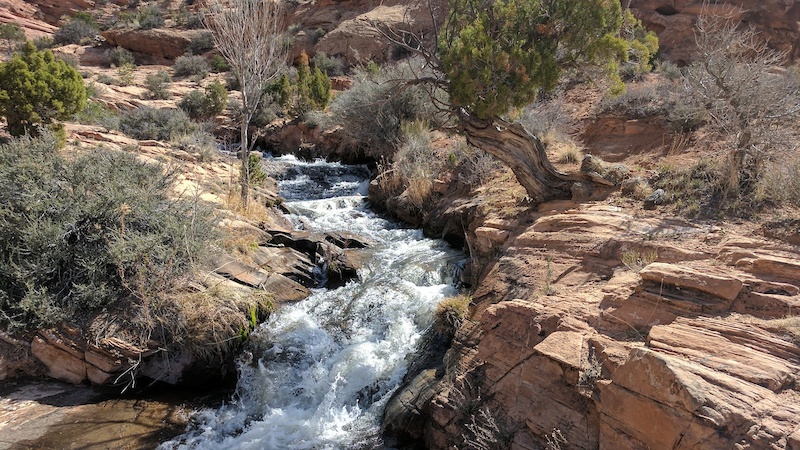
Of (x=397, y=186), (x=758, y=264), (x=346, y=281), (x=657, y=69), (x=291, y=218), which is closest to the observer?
(x=758, y=264)

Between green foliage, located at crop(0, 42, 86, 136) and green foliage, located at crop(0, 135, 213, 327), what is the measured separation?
3940mm

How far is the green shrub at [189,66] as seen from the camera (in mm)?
24234

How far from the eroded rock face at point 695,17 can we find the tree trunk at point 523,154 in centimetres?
1142

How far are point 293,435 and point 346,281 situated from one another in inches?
112

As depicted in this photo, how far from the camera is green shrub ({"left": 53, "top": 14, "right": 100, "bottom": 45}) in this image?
2712 centimetres

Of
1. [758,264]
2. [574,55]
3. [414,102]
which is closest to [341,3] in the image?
[414,102]

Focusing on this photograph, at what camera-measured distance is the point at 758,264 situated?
12.4ft

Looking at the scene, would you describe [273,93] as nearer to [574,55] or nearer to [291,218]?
[291,218]

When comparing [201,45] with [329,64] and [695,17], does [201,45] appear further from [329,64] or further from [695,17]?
[695,17]

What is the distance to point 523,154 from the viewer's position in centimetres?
677

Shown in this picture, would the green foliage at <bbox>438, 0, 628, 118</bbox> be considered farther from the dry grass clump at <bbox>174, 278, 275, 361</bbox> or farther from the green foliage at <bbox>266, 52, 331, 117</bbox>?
the green foliage at <bbox>266, 52, 331, 117</bbox>

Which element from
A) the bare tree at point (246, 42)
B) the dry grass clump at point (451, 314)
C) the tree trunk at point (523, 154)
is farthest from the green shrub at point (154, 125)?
the dry grass clump at point (451, 314)

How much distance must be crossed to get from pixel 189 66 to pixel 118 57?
4.13 metres

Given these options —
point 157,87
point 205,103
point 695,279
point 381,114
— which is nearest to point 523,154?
point 695,279
